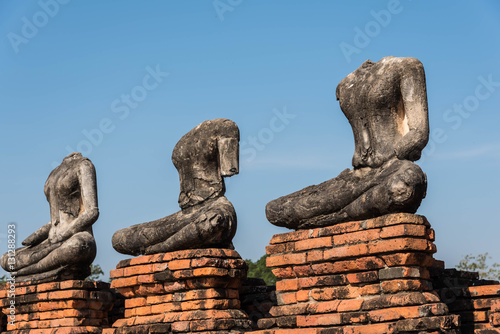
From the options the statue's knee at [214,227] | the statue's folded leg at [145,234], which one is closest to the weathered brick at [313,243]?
the statue's knee at [214,227]

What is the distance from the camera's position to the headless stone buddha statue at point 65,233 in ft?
34.1

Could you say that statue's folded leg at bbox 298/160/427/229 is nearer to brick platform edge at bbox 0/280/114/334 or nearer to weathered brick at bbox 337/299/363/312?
weathered brick at bbox 337/299/363/312

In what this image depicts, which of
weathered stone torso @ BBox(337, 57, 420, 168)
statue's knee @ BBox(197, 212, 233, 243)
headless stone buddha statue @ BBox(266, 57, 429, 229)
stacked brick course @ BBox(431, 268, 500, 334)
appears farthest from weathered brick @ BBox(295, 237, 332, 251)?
stacked brick course @ BBox(431, 268, 500, 334)

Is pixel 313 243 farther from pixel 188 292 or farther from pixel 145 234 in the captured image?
pixel 145 234

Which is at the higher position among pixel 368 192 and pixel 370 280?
pixel 368 192

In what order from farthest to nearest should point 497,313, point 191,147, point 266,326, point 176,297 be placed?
1. point 191,147
2. point 176,297
3. point 266,326
4. point 497,313

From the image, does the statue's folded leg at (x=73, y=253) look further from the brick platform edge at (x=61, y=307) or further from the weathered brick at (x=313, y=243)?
the weathered brick at (x=313, y=243)

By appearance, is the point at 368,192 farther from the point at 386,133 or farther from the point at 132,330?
the point at 132,330

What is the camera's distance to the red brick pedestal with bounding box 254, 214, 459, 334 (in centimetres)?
727

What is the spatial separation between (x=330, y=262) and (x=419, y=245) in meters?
0.90

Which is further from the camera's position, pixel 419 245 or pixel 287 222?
pixel 287 222

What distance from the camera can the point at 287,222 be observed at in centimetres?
852

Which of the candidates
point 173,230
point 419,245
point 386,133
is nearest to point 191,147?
point 173,230

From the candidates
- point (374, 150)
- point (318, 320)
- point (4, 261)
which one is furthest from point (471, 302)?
point (4, 261)
